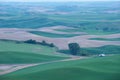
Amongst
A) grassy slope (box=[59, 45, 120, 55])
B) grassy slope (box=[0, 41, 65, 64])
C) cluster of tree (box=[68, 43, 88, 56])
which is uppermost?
grassy slope (box=[0, 41, 65, 64])

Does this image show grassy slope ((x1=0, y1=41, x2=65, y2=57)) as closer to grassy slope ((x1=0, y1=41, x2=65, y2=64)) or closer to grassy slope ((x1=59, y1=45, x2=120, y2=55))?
grassy slope ((x1=0, y1=41, x2=65, y2=64))

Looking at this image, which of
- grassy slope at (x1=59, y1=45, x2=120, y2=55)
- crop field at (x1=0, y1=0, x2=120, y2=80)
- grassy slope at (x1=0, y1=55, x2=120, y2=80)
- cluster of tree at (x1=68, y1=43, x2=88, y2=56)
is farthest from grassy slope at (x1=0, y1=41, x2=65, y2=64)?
grassy slope at (x1=0, y1=55, x2=120, y2=80)

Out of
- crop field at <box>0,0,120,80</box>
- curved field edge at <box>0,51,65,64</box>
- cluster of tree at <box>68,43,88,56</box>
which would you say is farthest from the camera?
cluster of tree at <box>68,43,88,56</box>

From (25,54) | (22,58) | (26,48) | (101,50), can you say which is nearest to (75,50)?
(101,50)

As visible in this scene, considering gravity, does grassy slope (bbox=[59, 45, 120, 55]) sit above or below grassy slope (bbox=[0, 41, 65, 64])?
below

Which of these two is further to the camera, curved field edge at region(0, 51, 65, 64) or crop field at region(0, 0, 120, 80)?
curved field edge at region(0, 51, 65, 64)

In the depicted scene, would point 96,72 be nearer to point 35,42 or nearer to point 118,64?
point 118,64

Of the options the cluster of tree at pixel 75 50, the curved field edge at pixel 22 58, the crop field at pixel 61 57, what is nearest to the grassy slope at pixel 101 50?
the crop field at pixel 61 57
